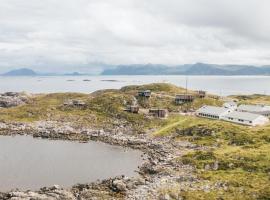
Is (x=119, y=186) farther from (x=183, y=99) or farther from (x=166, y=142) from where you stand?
(x=183, y=99)

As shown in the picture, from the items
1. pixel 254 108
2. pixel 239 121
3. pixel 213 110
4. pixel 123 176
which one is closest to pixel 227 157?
pixel 123 176

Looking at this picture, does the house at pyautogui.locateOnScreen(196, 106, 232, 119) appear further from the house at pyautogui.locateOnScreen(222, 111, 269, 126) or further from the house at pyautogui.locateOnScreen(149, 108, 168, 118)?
the house at pyautogui.locateOnScreen(149, 108, 168, 118)

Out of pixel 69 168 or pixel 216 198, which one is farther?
pixel 69 168

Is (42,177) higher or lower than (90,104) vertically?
lower

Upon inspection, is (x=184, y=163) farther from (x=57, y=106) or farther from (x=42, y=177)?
(x=57, y=106)

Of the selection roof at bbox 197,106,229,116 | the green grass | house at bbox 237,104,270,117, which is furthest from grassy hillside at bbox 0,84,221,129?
the green grass

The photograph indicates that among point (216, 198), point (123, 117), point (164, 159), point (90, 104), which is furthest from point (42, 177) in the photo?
point (90, 104)
